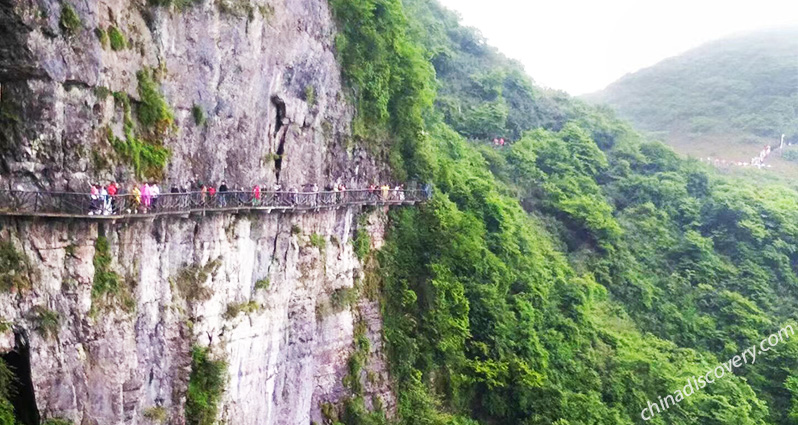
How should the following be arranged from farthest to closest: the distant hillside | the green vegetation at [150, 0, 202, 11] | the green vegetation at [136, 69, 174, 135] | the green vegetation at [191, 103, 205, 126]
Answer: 1. the distant hillside
2. the green vegetation at [191, 103, 205, 126]
3. the green vegetation at [150, 0, 202, 11]
4. the green vegetation at [136, 69, 174, 135]

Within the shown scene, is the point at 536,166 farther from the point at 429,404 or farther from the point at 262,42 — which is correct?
the point at 262,42

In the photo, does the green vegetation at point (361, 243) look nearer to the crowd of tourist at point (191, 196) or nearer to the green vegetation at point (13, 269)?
the crowd of tourist at point (191, 196)

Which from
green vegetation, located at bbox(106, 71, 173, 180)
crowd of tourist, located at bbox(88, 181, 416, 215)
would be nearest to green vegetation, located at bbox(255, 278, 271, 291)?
crowd of tourist, located at bbox(88, 181, 416, 215)

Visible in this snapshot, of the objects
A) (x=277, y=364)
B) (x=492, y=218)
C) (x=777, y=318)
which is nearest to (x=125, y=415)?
(x=277, y=364)

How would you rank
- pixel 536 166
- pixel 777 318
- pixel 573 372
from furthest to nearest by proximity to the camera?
pixel 536 166, pixel 777 318, pixel 573 372

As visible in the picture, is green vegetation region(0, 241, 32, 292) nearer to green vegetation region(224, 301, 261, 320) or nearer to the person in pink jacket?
the person in pink jacket

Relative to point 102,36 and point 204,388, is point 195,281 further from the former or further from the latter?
point 102,36
